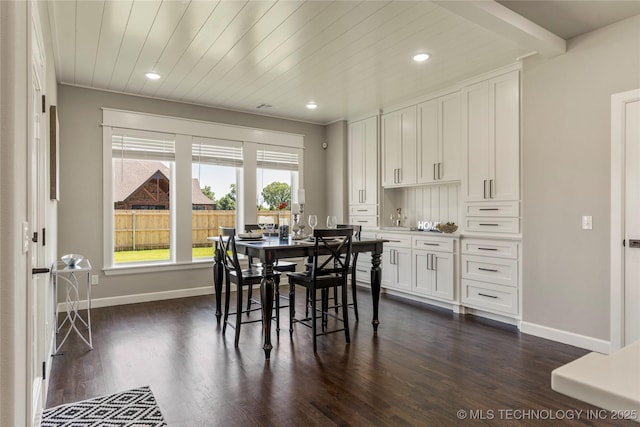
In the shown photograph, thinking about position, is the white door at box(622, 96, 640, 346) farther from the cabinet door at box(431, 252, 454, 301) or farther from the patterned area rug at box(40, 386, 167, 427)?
the patterned area rug at box(40, 386, 167, 427)

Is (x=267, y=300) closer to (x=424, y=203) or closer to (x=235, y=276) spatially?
(x=235, y=276)

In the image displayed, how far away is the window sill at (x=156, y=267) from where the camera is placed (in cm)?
476

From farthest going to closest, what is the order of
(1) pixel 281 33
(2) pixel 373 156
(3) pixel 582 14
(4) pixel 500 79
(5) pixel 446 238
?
1. (2) pixel 373 156
2. (5) pixel 446 238
3. (4) pixel 500 79
4. (1) pixel 281 33
5. (3) pixel 582 14

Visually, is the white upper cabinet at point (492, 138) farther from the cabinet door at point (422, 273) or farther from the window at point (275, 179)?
the window at point (275, 179)

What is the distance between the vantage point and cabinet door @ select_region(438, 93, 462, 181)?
4538 millimetres

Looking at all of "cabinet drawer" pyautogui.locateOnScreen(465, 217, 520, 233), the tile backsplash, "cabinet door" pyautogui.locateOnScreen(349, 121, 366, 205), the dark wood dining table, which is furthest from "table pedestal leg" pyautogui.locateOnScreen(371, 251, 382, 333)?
"cabinet door" pyautogui.locateOnScreen(349, 121, 366, 205)

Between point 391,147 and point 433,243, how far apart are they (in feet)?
5.13

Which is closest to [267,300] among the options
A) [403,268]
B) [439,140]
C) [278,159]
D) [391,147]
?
[403,268]

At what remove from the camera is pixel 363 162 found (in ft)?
19.4

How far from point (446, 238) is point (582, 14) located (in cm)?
245

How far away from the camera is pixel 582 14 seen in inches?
115

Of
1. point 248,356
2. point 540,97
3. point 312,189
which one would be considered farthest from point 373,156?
point 248,356

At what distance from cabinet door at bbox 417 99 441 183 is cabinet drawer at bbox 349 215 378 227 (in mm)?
989

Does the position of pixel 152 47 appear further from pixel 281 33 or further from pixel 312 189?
pixel 312 189
